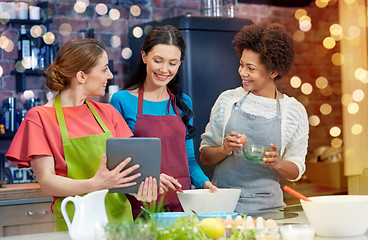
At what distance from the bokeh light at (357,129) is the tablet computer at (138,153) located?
2859mm

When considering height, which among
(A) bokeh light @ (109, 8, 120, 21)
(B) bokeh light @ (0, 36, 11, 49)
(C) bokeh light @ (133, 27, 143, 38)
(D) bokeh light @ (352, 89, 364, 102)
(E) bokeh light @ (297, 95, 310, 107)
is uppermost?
(A) bokeh light @ (109, 8, 120, 21)

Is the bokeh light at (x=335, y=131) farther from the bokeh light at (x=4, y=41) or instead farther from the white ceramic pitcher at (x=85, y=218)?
the white ceramic pitcher at (x=85, y=218)

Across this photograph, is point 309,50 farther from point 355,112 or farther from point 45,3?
point 45,3

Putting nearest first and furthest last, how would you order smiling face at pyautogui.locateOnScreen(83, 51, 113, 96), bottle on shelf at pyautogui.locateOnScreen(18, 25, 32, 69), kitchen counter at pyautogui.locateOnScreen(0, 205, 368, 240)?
kitchen counter at pyautogui.locateOnScreen(0, 205, 368, 240), smiling face at pyautogui.locateOnScreen(83, 51, 113, 96), bottle on shelf at pyautogui.locateOnScreen(18, 25, 32, 69)

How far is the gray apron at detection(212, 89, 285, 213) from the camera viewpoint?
242cm

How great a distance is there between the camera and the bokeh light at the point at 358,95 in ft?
14.2

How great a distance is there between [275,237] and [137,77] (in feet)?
4.48

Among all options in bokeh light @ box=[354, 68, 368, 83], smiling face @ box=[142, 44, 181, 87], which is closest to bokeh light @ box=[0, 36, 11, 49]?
smiling face @ box=[142, 44, 181, 87]

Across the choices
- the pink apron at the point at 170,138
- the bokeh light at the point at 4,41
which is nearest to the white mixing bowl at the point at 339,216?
the pink apron at the point at 170,138

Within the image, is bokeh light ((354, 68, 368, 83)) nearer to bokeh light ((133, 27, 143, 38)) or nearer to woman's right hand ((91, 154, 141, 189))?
bokeh light ((133, 27, 143, 38))

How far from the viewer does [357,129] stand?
170 inches

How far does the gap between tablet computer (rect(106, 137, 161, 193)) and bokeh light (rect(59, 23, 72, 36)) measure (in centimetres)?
228

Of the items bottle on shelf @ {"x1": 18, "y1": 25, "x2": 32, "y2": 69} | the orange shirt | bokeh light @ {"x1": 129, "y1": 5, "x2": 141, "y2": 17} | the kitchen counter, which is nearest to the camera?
the kitchen counter

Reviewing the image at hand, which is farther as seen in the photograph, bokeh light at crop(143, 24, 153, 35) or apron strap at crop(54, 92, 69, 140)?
bokeh light at crop(143, 24, 153, 35)
